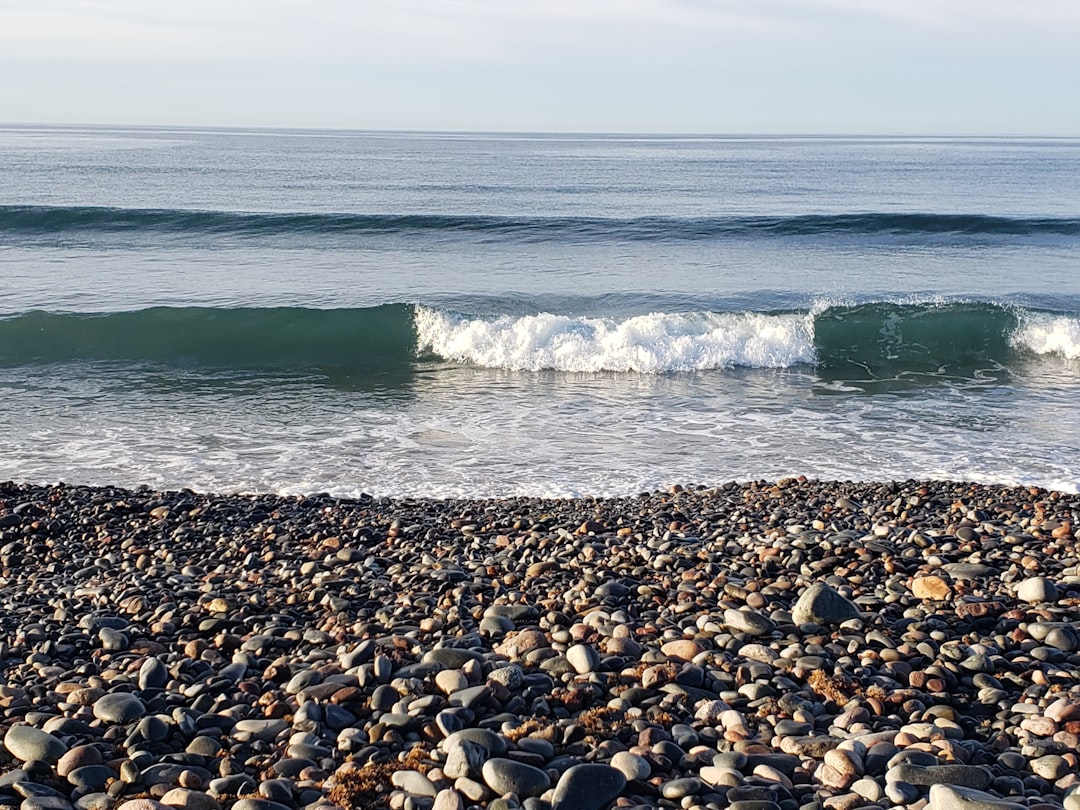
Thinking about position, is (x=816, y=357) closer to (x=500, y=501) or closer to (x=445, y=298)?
(x=445, y=298)

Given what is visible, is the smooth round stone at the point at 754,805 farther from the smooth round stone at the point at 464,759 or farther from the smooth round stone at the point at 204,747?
the smooth round stone at the point at 204,747

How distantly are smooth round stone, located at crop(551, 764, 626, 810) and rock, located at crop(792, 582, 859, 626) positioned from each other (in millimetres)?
1694

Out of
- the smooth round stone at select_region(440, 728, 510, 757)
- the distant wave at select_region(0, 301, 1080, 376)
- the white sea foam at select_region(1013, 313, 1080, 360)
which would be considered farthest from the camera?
the white sea foam at select_region(1013, 313, 1080, 360)

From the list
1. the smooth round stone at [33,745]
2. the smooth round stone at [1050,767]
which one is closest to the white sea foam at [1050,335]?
the smooth round stone at [1050,767]

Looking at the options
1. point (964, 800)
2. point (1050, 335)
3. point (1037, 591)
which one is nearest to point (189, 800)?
point (964, 800)

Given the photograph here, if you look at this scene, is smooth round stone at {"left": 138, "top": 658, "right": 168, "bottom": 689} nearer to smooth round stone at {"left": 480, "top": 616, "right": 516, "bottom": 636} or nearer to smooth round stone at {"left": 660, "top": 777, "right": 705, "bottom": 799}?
smooth round stone at {"left": 480, "top": 616, "right": 516, "bottom": 636}

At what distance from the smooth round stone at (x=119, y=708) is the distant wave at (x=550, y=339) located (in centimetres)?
1204

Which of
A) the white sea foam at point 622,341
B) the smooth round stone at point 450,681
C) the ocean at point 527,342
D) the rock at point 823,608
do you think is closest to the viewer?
the smooth round stone at point 450,681

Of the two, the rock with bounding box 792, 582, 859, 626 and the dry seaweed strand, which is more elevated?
the rock with bounding box 792, 582, 859, 626

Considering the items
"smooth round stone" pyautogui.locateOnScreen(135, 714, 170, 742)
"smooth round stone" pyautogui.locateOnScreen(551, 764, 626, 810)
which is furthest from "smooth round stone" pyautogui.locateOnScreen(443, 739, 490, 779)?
"smooth round stone" pyautogui.locateOnScreen(135, 714, 170, 742)

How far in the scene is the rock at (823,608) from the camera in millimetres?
4758

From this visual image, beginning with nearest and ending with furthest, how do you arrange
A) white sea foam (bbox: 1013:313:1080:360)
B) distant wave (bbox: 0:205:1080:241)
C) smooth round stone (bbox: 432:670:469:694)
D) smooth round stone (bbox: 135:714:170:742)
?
smooth round stone (bbox: 135:714:170:742), smooth round stone (bbox: 432:670:469:694), white sea foam (bbox: 1013:313:1080:360), distant wave (bbox: 0:205:1080:241)

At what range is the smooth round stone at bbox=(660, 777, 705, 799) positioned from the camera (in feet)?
10.9

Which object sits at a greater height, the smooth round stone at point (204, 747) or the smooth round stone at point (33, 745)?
the smooth round stone at point (33, 745)
